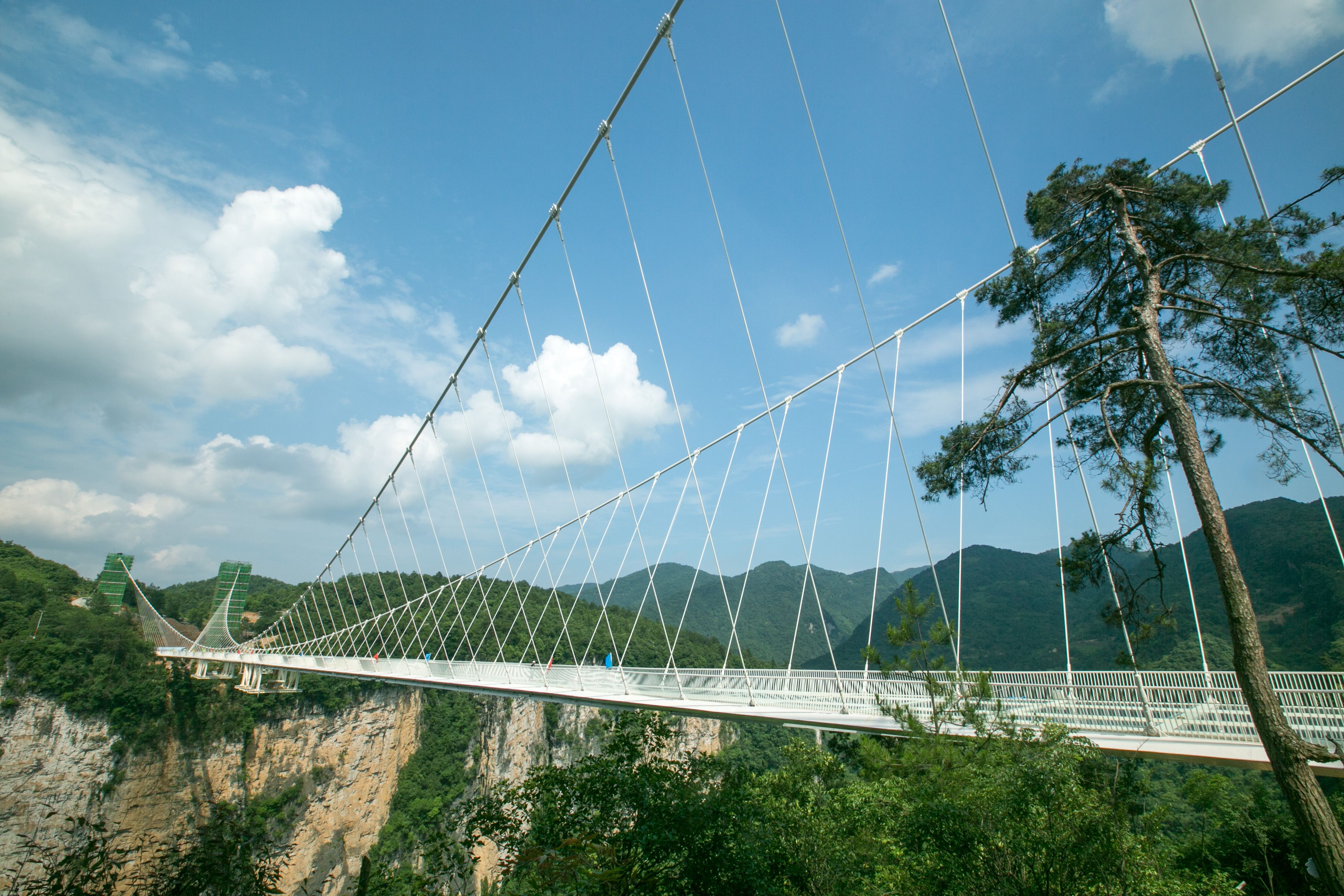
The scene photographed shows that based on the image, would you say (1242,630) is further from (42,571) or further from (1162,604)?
(42,571)

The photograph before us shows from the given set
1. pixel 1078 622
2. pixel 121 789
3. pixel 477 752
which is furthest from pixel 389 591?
pixel 1078 622

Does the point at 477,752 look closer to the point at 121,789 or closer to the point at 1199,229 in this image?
the point at 121,789

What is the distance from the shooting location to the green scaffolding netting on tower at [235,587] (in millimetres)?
57312

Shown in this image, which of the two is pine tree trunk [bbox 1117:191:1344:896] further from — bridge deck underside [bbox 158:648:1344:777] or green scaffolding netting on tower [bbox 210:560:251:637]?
green scaffolding netting on tower [bbox 210:560:251:637]

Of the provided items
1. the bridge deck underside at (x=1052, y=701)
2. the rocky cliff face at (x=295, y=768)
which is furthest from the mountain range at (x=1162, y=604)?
the rocky cliff face at (x=295, y=768)

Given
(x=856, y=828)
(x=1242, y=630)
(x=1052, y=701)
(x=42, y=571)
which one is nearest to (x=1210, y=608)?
Answer: (x=856, y=828)

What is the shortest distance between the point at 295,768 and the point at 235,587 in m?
32.1

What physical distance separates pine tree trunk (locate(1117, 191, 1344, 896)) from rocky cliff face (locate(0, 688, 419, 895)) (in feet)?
79.9

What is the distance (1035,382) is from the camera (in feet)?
19.9

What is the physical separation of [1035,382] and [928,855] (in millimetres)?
5679

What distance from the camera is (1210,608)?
23.2 m

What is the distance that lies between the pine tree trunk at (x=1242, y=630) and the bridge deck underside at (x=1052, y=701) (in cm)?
41

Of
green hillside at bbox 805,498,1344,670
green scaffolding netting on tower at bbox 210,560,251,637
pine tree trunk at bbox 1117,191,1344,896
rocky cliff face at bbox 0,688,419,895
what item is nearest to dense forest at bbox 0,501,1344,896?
green hillside at bbox 805,498,1344,670

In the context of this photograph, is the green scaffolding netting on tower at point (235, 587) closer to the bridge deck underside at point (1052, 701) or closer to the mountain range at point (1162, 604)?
the mountain range at point (1162, 604)
